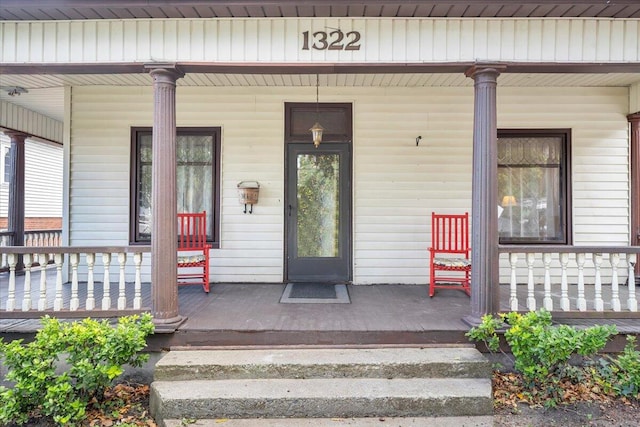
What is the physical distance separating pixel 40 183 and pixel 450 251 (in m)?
10.0

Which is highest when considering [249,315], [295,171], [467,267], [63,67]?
[63,67]

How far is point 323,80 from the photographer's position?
4.80m

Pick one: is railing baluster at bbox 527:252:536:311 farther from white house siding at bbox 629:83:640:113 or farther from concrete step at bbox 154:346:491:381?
white house siding at bbox 629:83:640:113

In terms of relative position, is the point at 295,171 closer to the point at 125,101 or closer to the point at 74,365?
the point at 125,101

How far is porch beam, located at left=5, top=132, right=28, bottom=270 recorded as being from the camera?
235 inches

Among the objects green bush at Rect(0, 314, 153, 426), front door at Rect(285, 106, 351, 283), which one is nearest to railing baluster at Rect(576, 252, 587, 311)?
front door at Rect(285, 106, 351, 283)

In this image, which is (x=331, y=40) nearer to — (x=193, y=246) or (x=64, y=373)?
(x=193, y=246)

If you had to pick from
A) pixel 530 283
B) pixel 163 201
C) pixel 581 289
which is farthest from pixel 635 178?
pixel 163 201

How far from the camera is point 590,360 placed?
10.5 ft

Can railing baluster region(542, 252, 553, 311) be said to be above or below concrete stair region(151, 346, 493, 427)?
above

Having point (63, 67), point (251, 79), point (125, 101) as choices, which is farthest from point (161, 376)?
point (125, 101)

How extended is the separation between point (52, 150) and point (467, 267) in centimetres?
1043

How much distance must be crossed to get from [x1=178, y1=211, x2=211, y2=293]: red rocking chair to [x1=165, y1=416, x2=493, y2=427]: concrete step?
6.88ft

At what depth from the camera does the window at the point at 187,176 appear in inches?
200
